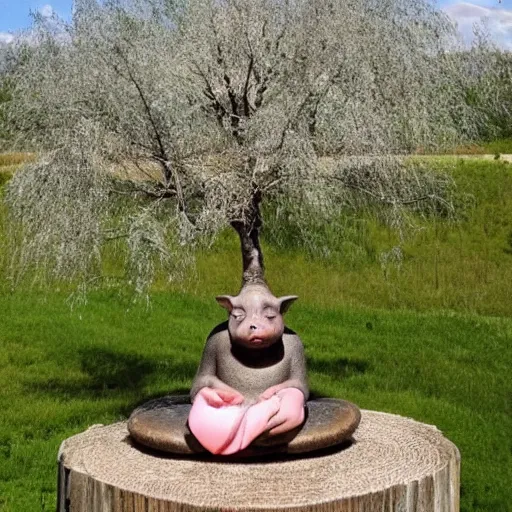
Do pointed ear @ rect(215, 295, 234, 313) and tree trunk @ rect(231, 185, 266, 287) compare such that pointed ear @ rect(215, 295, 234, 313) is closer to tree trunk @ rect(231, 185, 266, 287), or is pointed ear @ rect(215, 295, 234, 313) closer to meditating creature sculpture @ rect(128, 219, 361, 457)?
meditating creature sculpture @ rect(128, 219, 361, 457)

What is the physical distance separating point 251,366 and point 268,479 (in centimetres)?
46

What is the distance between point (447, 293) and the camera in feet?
30.9

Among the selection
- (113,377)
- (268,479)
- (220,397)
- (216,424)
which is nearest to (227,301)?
(220,397)

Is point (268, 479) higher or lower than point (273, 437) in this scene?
lower

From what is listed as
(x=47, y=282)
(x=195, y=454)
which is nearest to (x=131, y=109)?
(x=47, y=282)

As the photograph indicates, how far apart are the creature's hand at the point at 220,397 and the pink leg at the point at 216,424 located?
0.03m

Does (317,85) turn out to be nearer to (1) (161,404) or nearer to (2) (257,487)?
(1) (161,404)

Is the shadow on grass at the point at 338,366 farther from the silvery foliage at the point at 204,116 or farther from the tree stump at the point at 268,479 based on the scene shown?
the tree stump at the point at 268,479

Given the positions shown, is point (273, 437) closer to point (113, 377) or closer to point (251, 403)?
point (251, 403)

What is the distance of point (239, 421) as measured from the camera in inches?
124

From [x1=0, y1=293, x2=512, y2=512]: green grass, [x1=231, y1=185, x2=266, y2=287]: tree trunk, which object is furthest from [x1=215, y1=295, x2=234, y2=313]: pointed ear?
[x1=0, y1=293, x2=512, y2=512]: green grass

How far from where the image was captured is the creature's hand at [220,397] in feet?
10.6

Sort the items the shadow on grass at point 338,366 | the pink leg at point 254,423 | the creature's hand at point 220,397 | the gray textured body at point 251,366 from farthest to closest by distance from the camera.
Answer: the shadow on grass at point 338,366, the gray textured body at point 251,366, the creature's hand at point 220,397, the pink leg at point 254,423

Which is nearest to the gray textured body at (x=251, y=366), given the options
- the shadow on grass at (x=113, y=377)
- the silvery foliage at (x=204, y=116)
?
the silvery foliage at (x=204, y=116)
